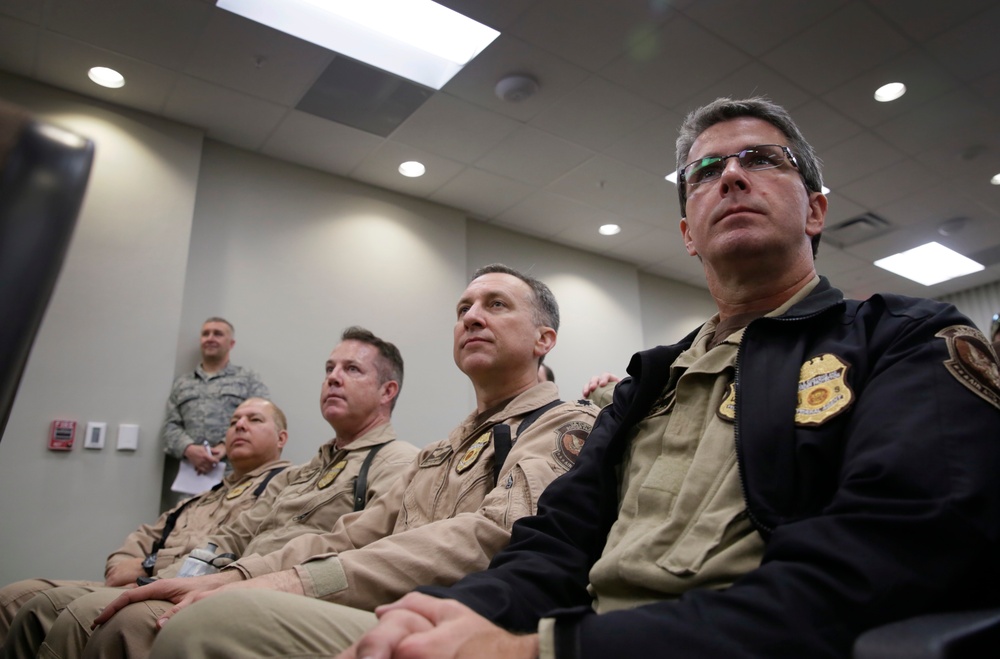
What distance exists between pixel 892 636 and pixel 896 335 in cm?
49

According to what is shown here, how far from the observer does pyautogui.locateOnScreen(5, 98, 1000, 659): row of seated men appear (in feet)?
2.07

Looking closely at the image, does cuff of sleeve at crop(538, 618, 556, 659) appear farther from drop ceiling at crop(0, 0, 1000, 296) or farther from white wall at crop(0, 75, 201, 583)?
white wall at crop(0, 75, 201, 583)

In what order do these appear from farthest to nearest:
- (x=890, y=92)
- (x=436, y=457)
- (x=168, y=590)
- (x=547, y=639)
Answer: (x=890, y=92), (x=436, y=457), (x=168, y=590), (x=547, y=639)

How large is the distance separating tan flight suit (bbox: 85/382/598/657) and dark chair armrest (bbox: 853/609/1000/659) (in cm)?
63

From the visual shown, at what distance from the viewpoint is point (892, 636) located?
47 centimetres

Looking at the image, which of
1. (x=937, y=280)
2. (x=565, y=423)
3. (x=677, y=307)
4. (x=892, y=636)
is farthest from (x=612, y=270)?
(x=892, y=636)

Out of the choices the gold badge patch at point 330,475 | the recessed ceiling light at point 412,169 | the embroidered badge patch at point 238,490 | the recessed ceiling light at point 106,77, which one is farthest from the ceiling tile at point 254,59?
the gold badge patch at point 330,475

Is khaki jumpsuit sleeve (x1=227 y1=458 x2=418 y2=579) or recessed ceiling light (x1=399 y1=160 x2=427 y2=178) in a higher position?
recessed ceiling light (x1=399 y1=160 x2=427 y2=178)

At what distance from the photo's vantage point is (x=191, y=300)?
4195 millimetres

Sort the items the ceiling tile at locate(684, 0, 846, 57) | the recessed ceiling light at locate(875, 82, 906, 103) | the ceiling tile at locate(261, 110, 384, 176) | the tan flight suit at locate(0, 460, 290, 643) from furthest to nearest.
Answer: the ceiling tile at locate(261, 110, 384, 176) → the recessed ceiling light at locate(875, 82, 906, 103) → the ceiling tile at locate(684, 0, 846, 57) → the tan flight suit at locate(0, 460, 290, 643)

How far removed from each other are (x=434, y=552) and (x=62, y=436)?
3163mm

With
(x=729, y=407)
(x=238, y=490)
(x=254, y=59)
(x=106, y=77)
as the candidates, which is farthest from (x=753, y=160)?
(x=106, y=77)

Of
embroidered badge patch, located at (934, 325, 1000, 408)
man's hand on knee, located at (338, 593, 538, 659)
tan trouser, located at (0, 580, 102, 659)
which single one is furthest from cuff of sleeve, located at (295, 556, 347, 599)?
tan trouser, located at (0, 580, 102, 659)

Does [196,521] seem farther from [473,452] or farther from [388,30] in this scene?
[388,30]
